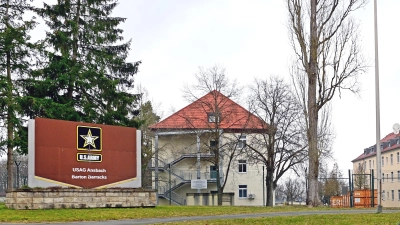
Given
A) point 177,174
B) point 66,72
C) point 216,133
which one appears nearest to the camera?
point 66,72

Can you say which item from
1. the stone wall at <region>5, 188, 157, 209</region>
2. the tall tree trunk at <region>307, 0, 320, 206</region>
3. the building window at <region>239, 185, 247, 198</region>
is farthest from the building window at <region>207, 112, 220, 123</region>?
the stone wall at <region>5, 188, 157, 209</region>

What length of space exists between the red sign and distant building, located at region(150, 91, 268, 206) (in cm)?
1855

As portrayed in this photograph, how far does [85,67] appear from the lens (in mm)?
38188

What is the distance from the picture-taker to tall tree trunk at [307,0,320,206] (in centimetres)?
→ 3106

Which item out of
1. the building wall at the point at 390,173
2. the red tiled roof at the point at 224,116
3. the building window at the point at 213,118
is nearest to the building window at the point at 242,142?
the red tiled roof at the point at 224,116

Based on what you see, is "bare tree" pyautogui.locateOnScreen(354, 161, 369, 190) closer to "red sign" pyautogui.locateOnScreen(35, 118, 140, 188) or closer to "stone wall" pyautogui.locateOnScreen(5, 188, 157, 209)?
"stone wall" pyautogui.locateOnScreen(5, 188, 157, 209)

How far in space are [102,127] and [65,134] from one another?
6.86 ft

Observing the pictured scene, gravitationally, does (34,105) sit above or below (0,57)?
below

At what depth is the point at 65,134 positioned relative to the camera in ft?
79.8

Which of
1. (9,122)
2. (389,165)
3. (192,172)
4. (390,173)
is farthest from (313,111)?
(389,165)

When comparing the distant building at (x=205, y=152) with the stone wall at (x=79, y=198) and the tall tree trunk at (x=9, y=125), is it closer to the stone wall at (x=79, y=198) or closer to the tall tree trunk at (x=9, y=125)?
the tall tree trunk at (x=9, y=125)

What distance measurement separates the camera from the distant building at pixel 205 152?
4678 centimetres

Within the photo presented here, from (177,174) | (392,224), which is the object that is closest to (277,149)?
(177,174)

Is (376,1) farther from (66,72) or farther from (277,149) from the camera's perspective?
(277,149)
